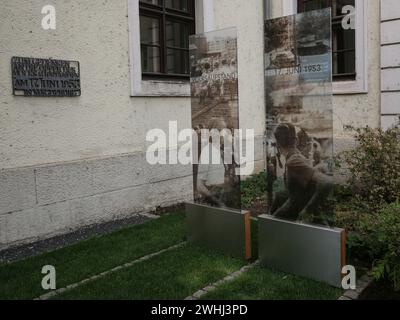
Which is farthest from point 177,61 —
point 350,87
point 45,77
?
point 350,87

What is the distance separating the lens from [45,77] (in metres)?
5.38

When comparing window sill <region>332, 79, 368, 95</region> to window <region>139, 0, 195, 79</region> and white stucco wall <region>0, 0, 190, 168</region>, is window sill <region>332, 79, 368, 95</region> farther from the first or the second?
white stucco wall <region>0, 0, 190, 168</region>

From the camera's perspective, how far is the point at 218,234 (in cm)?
467

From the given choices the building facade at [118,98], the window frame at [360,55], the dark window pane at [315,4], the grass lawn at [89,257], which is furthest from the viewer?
the dark window pane at [315,4]

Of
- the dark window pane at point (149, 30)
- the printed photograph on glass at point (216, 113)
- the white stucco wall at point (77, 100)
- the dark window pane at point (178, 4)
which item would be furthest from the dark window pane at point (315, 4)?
the printed photograph on glass at point (216, 113)

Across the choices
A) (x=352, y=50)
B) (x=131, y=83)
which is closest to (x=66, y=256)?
(x=131, y=83)

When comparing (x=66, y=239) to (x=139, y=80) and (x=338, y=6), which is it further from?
(x=338, y=6)

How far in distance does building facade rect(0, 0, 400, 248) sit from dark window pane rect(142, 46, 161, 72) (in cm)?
2

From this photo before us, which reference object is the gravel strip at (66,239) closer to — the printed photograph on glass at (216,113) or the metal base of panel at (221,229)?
the metal base of panel at (221,229)

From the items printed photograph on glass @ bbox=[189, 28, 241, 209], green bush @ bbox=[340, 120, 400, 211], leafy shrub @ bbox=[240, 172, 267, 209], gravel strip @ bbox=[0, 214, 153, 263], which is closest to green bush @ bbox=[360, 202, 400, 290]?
green bush @ bbox=[340, 120, 400, 211]

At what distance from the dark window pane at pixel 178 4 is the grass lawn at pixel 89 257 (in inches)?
149

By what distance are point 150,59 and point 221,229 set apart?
3.64 metres

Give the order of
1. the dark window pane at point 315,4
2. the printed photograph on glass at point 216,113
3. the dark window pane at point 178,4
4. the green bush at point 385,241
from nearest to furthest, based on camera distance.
→ the green bush at point 385,241 < the printed photograph on glass at point 216,113 < the dark window pane at point 178,4 < the dark window pane at point 315,4

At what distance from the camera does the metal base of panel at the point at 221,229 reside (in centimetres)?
444
